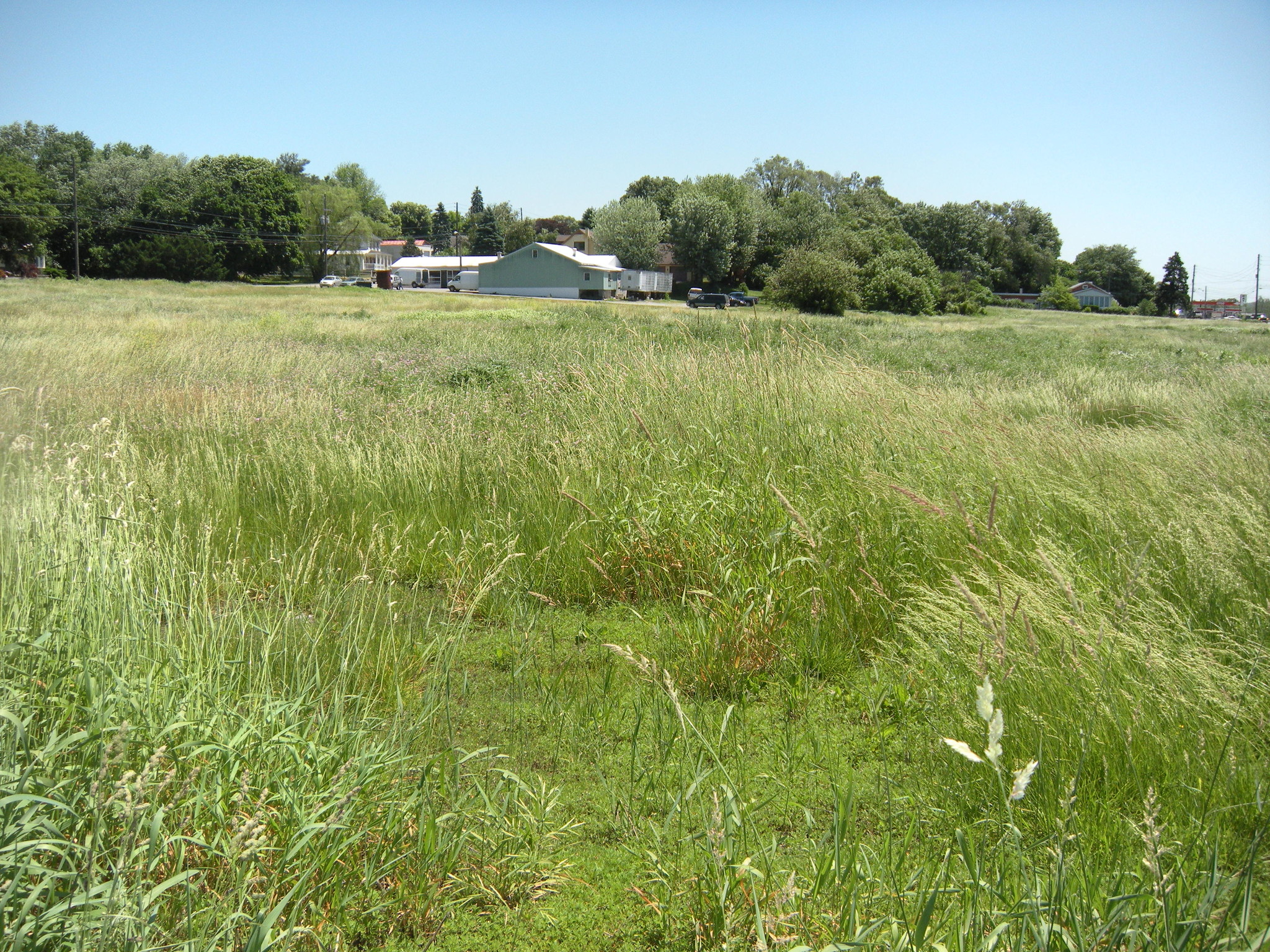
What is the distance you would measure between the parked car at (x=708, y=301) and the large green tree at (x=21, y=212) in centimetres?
4422

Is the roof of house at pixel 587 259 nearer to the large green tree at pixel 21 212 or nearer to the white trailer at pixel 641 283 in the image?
the white trailer at pixel 641 283

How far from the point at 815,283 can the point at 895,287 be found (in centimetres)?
A: 823

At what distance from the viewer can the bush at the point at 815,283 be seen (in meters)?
42.9

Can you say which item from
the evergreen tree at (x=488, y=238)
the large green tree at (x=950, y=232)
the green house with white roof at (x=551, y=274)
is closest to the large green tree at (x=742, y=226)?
the green house with white roof at (x=551, y=274)

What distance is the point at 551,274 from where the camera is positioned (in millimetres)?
71312

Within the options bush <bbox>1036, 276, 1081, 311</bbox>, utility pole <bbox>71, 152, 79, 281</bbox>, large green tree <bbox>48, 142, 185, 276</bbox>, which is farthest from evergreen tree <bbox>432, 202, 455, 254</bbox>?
bush <bbox>1036, 276, 1081, 311</bbox>

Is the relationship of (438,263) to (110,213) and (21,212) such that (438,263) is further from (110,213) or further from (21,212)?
(21,212)

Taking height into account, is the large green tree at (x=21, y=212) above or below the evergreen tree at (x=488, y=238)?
below

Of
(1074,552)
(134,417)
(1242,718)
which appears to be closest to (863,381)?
(1074,552)

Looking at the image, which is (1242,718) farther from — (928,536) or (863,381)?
(863,381)

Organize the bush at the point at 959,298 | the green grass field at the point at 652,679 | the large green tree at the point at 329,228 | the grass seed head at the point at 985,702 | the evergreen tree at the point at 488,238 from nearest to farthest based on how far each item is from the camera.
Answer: the grass seed head at the point at 985,702, the green grass field at the point at 652,679, the bush at the point at 959,298, the large green tree at the point at 329,228, the evergreen tree at the point at 488,238

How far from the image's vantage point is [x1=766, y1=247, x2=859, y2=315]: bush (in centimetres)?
4291

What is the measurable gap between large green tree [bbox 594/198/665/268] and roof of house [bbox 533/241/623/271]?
3066 millimetres

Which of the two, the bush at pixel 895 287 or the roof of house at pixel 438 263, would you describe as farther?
the roof of house at pixel 438 263
